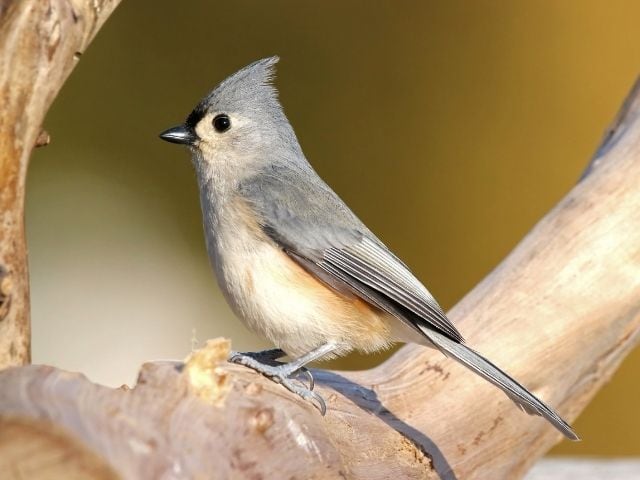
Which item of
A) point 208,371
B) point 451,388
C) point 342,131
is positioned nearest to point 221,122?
point 451,388

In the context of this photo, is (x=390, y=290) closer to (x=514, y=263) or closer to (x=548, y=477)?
(x=514, y=263)

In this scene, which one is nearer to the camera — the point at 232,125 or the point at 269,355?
the point at 269,355

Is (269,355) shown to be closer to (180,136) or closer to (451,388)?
(451,388)

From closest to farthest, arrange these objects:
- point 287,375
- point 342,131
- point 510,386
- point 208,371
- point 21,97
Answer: point 208,371 → point 21,97 → point 510,386 → point 287,375 → point 342,131

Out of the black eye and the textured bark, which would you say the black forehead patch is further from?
the textured bark

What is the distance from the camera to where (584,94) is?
607cm

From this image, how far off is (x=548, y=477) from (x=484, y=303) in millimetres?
1058

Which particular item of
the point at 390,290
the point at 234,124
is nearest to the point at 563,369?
the point at 390,290

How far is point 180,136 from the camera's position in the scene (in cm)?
360

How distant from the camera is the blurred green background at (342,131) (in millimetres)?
6145

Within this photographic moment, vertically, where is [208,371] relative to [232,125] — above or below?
below

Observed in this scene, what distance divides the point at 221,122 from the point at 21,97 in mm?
990

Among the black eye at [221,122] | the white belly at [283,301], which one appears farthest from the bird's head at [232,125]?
the white belly at [283,301]

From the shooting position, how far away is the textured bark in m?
2.71
